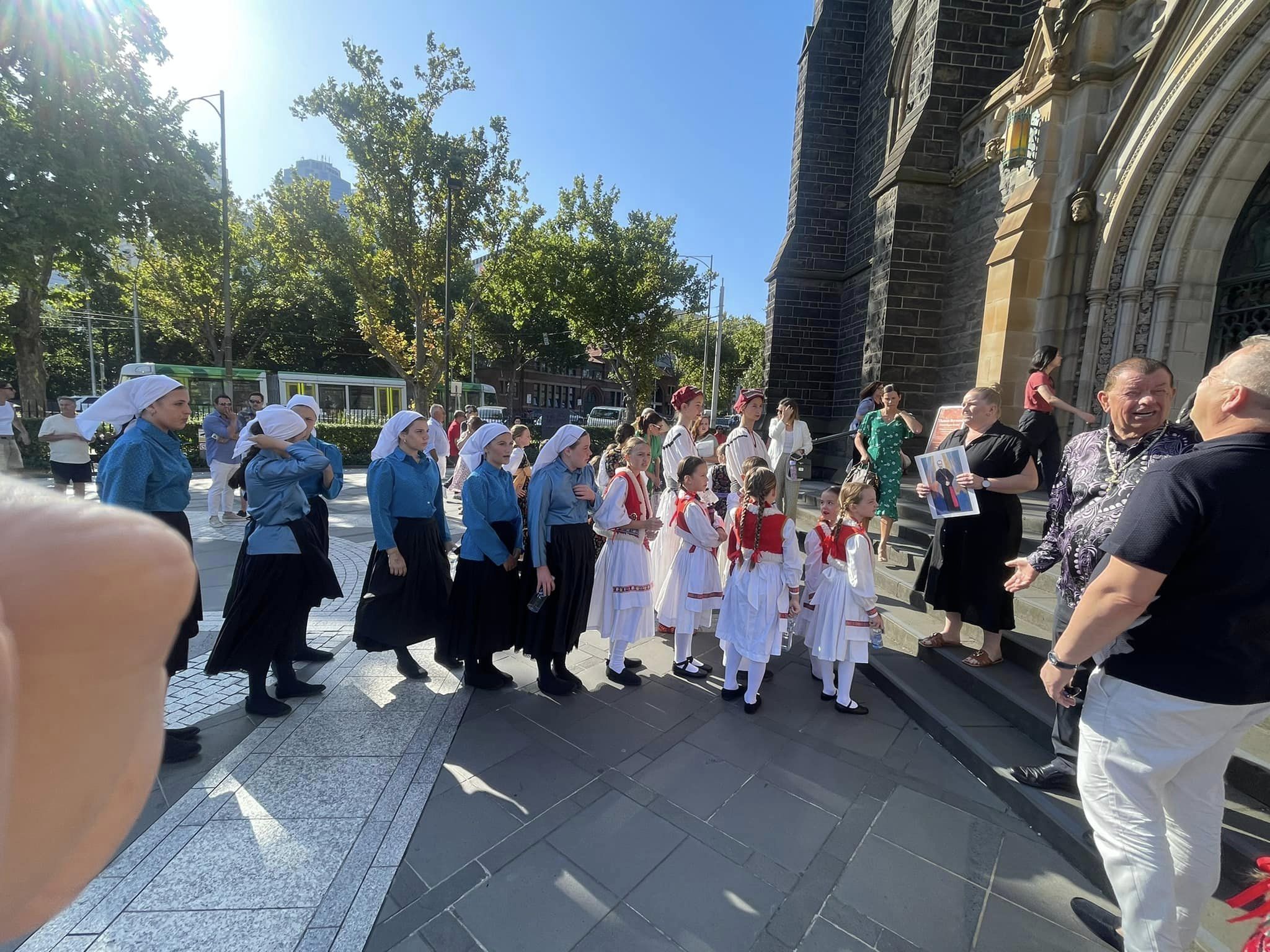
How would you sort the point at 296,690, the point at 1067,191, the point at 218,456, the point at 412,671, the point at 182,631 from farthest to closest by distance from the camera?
the point at 218,456 < the point at 1067,191 < the point at 412,671 < the point at 296,690 < the point at 182,631

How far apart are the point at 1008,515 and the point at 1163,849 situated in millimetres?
2461

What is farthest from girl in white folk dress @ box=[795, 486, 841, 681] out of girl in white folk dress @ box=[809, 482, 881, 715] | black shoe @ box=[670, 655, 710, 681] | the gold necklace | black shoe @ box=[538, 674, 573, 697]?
black shoe @ box=[538, 674, 573, 697]

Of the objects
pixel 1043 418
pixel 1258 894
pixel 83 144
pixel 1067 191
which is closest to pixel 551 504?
pixel 1258 894

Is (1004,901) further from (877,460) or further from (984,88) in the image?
(984,88)

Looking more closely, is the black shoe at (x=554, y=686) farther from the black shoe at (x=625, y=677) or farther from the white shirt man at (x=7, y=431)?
the white shirt man at (x=7, y=431)

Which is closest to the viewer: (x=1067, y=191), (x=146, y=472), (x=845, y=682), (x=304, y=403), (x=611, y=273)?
(x=146, y=472)

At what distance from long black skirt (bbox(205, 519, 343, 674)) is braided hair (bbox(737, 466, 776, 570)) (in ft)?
9.47

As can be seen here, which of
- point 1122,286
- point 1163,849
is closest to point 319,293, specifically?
point 1122,286

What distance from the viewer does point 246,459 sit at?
12.5ft

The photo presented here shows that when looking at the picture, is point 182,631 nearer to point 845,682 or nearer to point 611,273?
point 845,682

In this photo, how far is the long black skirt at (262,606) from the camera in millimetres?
3443

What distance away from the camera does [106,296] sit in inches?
1103

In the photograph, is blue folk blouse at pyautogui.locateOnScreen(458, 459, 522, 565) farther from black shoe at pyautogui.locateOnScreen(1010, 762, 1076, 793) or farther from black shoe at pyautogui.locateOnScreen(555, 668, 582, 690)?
black shoe at pyautogui.locateOnScreen(1010, 762, 1076, 793)

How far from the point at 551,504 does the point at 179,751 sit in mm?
2415
